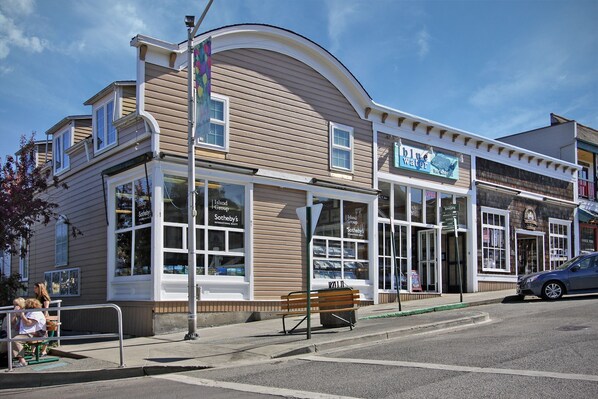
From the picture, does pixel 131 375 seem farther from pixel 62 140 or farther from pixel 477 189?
pixel 477 189

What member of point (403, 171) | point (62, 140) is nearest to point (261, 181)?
point (403, 171)

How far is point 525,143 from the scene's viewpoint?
104ft

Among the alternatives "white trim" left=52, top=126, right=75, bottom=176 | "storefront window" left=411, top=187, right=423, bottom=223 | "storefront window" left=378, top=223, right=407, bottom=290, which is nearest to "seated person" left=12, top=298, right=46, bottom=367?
"white trim" left=52, top=126, right=75, bottom=176

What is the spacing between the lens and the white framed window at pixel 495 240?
2400 cm

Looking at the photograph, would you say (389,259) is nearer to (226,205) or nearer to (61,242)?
(226,205)

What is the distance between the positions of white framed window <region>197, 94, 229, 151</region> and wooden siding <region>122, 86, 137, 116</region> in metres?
2.23

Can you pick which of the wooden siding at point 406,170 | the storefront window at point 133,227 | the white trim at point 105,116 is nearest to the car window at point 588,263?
the wooden siding at point 406,170

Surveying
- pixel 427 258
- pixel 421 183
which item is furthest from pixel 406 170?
pixel 427 258

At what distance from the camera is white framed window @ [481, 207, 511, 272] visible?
24.0m

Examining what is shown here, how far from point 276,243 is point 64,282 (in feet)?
23.8

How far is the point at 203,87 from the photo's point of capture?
43.0 ft

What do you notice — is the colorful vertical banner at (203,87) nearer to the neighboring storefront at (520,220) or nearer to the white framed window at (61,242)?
the white framed window at (61,242)

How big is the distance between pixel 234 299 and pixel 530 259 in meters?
16.2

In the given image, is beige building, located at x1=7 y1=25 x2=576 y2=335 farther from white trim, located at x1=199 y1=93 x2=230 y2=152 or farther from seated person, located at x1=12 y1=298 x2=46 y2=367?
seated person, located at x1=12 y1=298 x2=46 y2=367
